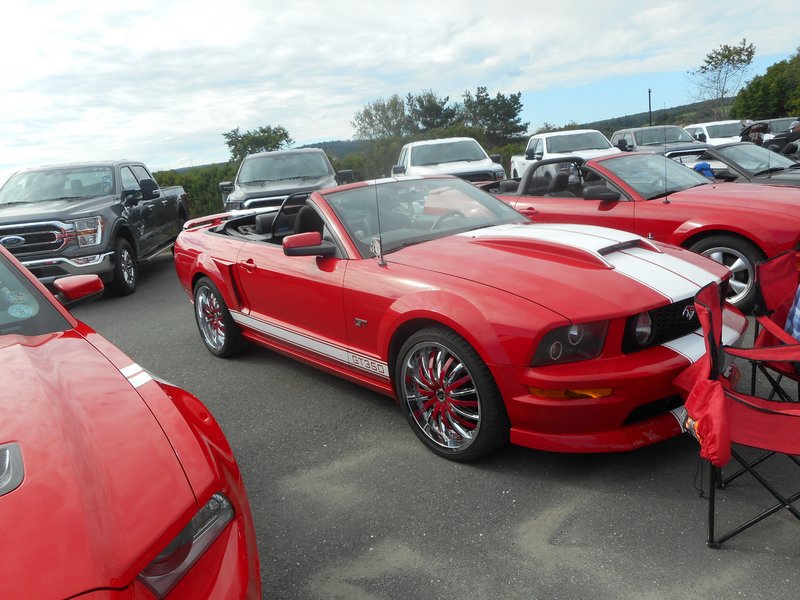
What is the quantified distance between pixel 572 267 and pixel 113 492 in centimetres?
232

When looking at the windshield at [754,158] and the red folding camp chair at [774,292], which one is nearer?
the red folding camp chair at [774,292]

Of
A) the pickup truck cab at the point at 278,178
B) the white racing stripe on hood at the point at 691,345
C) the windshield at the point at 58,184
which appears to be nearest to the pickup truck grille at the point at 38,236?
the windshield at the point at 58,184

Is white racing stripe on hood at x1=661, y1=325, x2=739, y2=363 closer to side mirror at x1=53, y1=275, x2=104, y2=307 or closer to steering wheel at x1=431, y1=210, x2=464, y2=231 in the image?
steering wheel at x1=431, y1=210, x2=464, y2=231

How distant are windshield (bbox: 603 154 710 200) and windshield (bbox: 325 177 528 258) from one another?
2.25 m

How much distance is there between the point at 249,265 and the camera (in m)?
4.59

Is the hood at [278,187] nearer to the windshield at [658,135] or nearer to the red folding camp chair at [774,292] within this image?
the red folding camp chair at [774,292]

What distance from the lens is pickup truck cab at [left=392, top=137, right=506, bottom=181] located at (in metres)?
12.1

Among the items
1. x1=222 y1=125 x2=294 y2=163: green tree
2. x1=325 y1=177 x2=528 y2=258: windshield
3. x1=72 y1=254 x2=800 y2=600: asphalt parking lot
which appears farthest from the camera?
x1=222 y1=125 x2=294 y2=163: green tree

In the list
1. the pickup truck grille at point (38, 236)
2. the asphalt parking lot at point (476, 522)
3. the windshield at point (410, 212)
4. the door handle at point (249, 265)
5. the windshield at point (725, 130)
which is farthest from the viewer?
the windshield at point (725, 130)

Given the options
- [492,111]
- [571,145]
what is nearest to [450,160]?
[571,145]

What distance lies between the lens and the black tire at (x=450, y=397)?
2979mm

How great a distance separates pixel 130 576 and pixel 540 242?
8.80 ft

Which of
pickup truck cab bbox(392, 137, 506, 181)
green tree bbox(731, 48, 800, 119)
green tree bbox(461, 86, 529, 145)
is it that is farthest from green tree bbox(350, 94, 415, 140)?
green tree bbox(461, 86, 529, 145)

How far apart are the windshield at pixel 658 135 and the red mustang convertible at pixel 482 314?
12768mm
